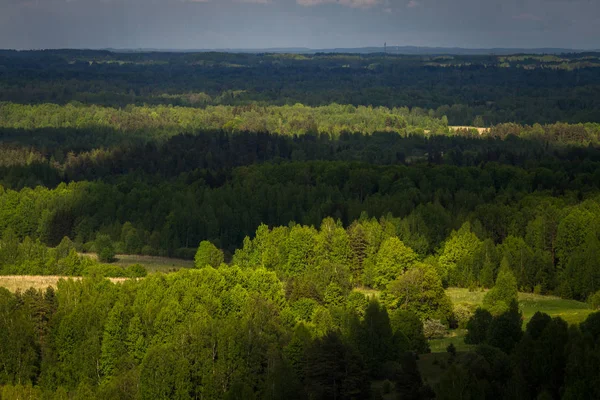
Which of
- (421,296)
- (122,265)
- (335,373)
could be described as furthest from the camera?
(122,265)

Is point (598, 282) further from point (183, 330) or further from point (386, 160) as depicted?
point (386, 160)

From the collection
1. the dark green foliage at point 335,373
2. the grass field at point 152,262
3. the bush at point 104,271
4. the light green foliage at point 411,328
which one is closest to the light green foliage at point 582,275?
the light green foliage at point 411,328

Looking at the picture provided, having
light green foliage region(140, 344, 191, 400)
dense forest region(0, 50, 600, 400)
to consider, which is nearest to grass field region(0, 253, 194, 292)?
dense forest region(0, 50, 600, 400)

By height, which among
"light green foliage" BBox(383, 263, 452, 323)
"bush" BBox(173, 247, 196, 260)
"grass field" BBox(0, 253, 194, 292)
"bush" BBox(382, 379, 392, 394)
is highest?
"bush" BBox(382, 379, 392, 394)

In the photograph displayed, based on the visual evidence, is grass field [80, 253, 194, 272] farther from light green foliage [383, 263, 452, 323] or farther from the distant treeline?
light green foliage [383, 263, 452, 323]

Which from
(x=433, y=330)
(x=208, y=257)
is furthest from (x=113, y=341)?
(x=208, y=257)

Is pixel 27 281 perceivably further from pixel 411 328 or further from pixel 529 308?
pixel 529 308
